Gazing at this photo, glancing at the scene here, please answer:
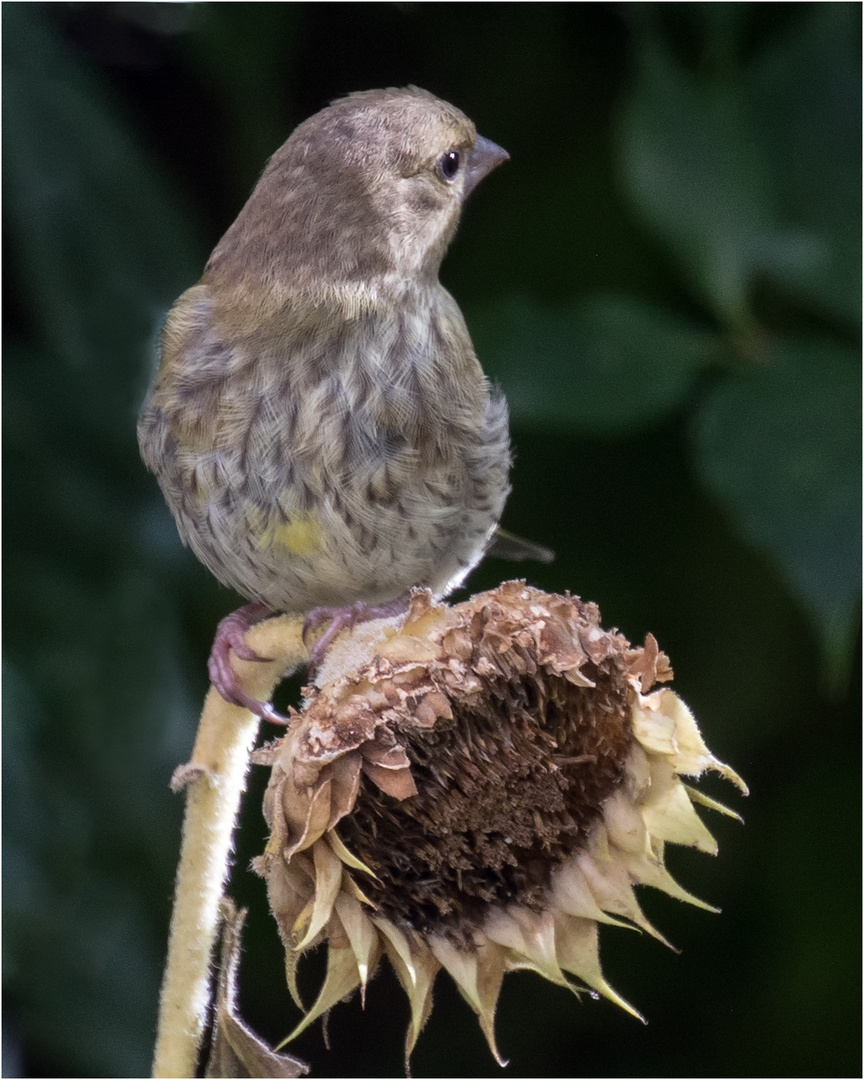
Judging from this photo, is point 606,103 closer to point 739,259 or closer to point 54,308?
point 739,259

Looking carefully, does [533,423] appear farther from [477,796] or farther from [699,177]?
[477,796]

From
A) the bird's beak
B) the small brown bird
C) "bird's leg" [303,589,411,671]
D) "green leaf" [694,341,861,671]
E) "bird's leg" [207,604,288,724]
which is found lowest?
"green leaf" [694,341,861,671]

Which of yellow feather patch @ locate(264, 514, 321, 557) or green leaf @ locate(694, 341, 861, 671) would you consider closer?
yellow feather patch @ locate(264, 514, 321, 557)

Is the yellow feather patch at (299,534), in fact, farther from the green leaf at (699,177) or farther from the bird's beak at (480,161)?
the green leaf at (699,177)

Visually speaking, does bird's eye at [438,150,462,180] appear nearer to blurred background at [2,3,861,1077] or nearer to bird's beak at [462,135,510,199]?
bird's beak at [462,135,510,199]

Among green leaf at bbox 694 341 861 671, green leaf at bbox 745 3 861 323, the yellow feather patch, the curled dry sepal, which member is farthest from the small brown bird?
green leaf at bbox 745 3 861 323

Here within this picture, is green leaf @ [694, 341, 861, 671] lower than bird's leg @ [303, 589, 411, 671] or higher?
lower

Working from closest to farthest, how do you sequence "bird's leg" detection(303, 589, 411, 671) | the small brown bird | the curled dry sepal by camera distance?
the curled dry sepal < "bird's leg" detection(303, 589, 411, 671) < the small brown bird

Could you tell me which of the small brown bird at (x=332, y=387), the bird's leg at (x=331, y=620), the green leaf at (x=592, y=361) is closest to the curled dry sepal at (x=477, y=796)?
the bird's leg at (x=331, y=620)
